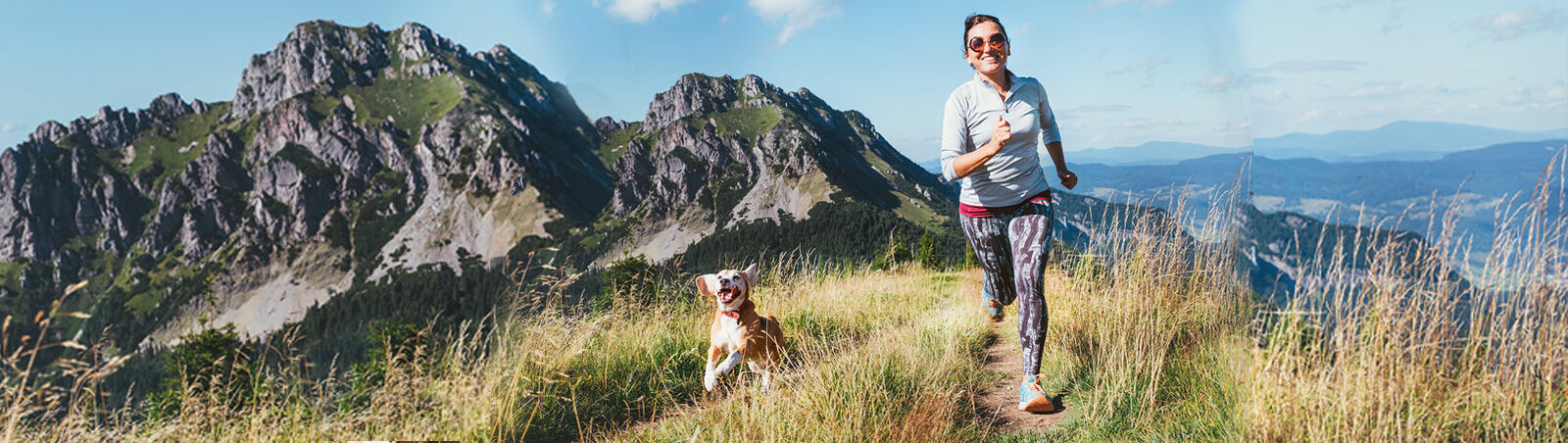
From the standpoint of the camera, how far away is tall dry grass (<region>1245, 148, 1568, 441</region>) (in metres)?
2.43

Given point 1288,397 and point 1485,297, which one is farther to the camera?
point 1485,297

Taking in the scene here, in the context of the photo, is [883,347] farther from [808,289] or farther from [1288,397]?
[808,289]

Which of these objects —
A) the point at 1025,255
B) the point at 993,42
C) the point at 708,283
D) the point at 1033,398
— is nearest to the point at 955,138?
the point at 993,42

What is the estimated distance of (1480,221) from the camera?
9.36ft

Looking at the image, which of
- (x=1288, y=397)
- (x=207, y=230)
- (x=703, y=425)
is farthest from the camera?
(x=207, y=230)

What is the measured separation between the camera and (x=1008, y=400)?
380 centimetres

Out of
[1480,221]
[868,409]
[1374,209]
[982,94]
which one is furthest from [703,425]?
[1480,221]

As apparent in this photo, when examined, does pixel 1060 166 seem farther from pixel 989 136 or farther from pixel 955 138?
pixel 955 138

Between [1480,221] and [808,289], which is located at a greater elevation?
[1480,221]

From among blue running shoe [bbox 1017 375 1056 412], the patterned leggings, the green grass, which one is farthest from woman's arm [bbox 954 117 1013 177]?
the green grass

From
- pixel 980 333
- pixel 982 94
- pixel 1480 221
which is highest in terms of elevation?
pixel 982 94

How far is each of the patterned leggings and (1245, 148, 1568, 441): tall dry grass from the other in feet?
3.22

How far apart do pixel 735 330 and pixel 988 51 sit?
7.08 ft

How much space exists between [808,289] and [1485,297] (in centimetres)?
479
